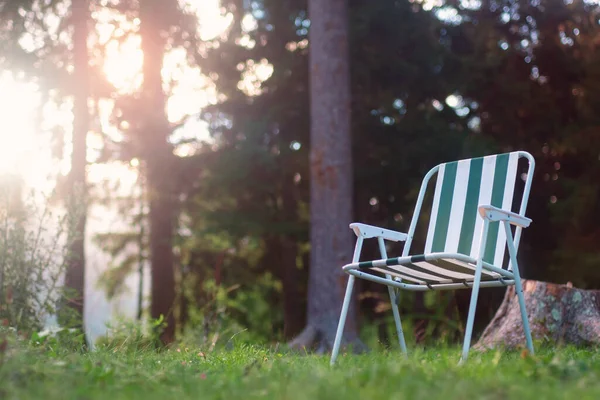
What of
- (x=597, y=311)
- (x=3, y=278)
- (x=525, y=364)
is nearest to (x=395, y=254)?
(x=597, y=311)

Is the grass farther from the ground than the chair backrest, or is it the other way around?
the chair backrest

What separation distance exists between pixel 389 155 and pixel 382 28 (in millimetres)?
1488

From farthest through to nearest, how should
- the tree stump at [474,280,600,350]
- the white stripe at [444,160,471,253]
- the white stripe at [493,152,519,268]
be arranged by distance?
the tree stump at [474,280,600,350]
the white stripe at [444,160,471,253]
the white stripe at [493,152,519,268]

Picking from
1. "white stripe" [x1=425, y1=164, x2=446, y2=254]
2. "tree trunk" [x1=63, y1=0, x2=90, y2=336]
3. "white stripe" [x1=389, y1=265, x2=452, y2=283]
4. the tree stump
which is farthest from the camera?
"tree trunk" [x1=63, y1=0, x2=90, y2=336]

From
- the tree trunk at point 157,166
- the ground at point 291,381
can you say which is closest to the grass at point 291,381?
Answer: the ground at point 291,381

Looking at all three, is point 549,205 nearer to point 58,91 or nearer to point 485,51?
point 485,51

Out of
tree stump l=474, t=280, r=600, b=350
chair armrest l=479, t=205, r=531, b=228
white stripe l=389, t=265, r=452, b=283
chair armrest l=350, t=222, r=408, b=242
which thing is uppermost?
chair armrest l=479, t=205, r=531, b=228

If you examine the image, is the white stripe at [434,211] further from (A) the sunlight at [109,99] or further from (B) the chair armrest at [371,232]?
(A) the sunlight at [109,99]

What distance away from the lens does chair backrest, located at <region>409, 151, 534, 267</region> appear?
11.1 feet

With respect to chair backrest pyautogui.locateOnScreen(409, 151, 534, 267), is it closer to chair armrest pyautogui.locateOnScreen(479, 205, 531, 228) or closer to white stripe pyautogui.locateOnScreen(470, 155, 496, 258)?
white stripe pyautogui.locateOnScreen(470, 155, 496, 258)

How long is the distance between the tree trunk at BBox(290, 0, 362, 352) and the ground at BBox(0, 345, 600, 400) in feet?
12.4

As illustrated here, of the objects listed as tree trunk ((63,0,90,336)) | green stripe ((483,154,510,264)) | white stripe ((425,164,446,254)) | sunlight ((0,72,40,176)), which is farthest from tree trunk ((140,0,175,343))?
green stripe ((483,154,510,264))

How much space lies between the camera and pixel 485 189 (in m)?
3.51

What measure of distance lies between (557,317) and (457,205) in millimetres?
1473
